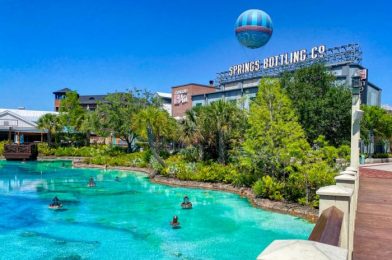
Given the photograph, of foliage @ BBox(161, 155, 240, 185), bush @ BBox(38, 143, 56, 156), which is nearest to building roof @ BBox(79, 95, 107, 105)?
bush @ BBox(38, 143, 56, 156)

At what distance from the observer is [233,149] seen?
28.7 metres

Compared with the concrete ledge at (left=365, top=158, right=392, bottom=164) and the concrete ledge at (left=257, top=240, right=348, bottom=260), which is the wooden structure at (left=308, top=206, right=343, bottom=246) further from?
the concrete ledge at (left=365, top=158, right=392, bottom=164)

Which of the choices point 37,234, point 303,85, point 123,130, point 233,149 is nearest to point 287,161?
point 233,149

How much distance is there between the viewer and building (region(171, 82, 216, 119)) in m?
58.2

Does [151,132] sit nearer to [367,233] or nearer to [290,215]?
[290,215]

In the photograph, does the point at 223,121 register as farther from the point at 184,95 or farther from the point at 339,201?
the point at 184,95

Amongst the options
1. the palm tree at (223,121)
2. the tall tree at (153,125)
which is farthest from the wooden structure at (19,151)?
the palm tree at (223,121)

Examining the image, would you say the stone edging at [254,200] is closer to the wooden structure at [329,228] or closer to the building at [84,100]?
the wooden structure at [329,228]

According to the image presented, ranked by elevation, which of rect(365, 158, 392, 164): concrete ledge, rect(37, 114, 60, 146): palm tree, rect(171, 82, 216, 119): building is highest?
rect(171, 82, 216, 119): building

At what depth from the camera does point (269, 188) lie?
20.5 metres

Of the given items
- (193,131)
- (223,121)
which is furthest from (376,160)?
(193,131)

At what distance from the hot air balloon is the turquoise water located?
16.1m

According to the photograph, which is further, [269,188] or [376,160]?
[376,160]

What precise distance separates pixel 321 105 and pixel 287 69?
17852 millimetres
